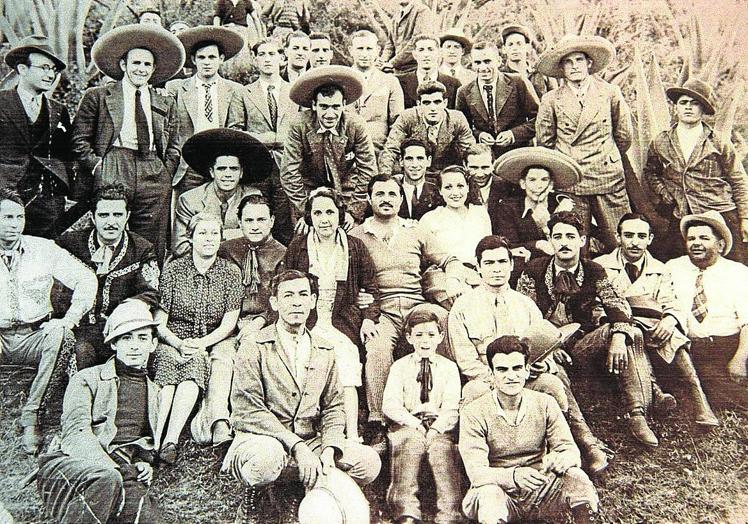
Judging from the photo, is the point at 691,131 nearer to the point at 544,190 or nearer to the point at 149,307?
the point at 544,190

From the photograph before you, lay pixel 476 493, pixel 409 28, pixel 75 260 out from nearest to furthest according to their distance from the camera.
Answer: pixel 476 493, pixel 75 260, pixel 409 28

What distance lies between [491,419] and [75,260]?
9.63 ft

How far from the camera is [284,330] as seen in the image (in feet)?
16.6

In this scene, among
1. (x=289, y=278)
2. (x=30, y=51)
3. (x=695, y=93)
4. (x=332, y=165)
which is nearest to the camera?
(x=289, y=278)

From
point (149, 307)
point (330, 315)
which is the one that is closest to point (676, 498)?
point (330, 315)

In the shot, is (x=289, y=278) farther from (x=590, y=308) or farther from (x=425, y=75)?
(x=590, y=308)

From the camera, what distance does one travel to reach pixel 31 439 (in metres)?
4.94

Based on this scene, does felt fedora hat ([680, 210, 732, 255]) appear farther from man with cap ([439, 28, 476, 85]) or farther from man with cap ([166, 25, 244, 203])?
man with cap ([166, 25, 244, 203])

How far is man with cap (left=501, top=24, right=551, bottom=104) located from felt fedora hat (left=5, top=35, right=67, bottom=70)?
10.3 feet

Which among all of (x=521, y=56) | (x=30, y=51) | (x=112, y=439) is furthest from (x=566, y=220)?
(x=30, y=51)

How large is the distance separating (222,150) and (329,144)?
732mm

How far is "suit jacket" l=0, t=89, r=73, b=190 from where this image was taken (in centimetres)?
529

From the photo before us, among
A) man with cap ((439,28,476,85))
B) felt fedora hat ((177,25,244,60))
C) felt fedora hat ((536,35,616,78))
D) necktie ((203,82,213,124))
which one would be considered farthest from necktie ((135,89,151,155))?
felt fedora hat ((536,35,616,78))

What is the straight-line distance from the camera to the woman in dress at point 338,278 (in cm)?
505
